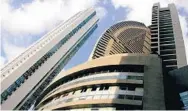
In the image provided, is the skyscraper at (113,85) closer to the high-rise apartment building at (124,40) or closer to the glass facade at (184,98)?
the glass facade at (184,98)

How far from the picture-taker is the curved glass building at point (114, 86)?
42.6 m

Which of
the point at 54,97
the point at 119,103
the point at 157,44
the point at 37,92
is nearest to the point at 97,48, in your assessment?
the point at 157,44

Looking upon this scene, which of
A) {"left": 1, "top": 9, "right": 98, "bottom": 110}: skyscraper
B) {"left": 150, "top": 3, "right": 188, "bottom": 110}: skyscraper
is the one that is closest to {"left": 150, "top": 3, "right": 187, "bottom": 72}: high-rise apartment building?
{"left": 150, "top": 3, "right": 188, "bottom": 110}: skyscraper

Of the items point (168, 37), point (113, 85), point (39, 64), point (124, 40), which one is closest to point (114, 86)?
point (113, 85)

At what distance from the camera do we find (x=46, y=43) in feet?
321

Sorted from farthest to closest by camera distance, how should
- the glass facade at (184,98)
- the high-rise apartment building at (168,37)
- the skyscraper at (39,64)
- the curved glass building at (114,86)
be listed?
the high-rise apartment building at (168,37), the skyscraper at (39,64), the glass facade at (184,98), the curved glass building at (114,86)

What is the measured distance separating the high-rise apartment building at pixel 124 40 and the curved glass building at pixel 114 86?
239ft

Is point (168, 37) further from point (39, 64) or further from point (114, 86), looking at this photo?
point (114, 86)

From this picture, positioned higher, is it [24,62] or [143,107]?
[24,62]

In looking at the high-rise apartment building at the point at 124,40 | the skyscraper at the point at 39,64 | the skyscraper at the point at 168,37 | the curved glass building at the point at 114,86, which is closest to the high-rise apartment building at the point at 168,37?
the skyscraper at the point at 168,37

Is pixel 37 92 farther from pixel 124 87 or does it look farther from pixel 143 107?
pixel 143 107

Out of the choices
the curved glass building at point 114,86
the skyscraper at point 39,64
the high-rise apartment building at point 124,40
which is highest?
→ the high-rise apartment building at point 124,40

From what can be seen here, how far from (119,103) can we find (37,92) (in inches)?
1704

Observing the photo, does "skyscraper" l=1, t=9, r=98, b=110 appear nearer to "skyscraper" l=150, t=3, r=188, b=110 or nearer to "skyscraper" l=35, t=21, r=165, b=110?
"skyscraper" l=35, t=21, r=165, b=110
